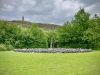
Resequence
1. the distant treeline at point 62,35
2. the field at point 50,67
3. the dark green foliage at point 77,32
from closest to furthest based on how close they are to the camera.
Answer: the field at point 50,67, the distant treeline at point 62,35, the dark green foliage at point 77,32

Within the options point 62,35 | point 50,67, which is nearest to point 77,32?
point 62,35

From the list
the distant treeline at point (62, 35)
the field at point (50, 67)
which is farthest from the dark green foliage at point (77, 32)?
the field at point (50, 67)

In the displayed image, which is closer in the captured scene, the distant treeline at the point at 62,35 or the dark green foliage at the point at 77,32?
the distant treeline at the point at 62,35

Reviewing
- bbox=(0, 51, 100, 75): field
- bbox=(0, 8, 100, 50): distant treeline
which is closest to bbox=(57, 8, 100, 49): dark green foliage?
bbox=(0, 8, 100, 50): distant treeline

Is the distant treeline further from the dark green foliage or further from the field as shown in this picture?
the field

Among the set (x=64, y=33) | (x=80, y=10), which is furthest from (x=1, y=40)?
(x=80, y=10)

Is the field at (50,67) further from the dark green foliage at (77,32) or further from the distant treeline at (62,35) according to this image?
the dark green foliage at (77,32)

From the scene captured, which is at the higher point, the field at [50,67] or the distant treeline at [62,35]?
the distant treeline at [62,35]

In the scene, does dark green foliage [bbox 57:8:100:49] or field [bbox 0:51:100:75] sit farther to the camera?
dark green foliage [bbox 57:8:100:49]

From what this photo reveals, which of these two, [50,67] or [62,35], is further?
[62,35]

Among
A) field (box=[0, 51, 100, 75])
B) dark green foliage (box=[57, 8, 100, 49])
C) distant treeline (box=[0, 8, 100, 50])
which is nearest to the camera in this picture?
field (box=[0, 51, 100, 75])

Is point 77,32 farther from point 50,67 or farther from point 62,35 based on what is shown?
point 50,67

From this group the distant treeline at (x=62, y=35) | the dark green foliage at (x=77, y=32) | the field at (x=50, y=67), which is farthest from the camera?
the dark green foliage at (x=77, y=32)

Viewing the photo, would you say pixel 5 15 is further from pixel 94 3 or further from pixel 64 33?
pixel 64 33
